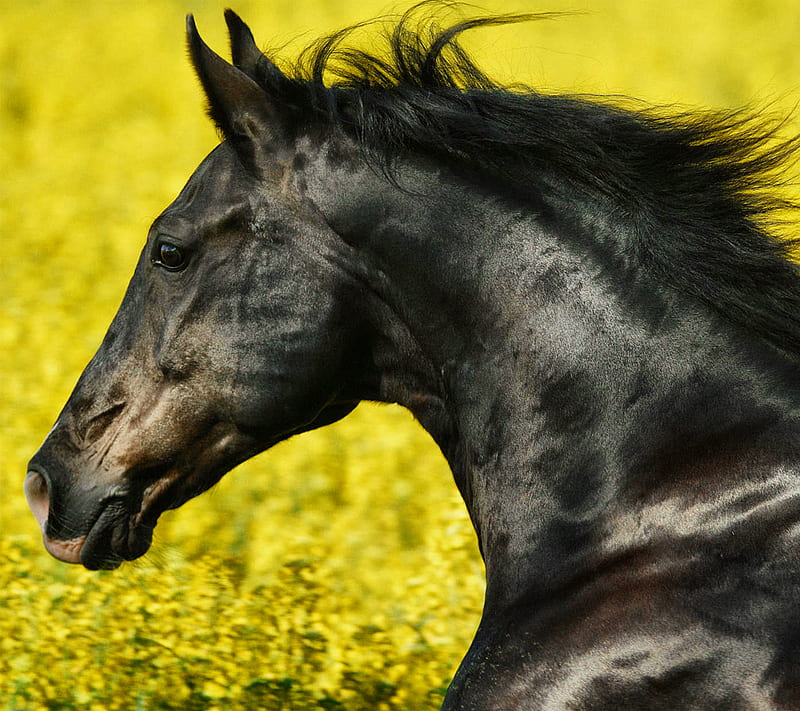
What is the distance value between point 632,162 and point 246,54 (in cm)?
96

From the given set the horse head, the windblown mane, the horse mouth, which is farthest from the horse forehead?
the horse mouth

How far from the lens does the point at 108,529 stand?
290 cm

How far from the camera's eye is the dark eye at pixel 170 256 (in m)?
2.79

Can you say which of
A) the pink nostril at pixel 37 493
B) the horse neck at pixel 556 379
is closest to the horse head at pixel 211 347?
the pink nostril at pixel 37 493

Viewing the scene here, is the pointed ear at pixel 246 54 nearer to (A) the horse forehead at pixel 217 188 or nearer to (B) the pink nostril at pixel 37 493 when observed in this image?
(A) the horse forehead at pixel 217 188

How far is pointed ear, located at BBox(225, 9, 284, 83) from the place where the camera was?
2.81 m

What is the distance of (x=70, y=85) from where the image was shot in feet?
44.8

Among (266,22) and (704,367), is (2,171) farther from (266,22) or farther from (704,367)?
(704,367)

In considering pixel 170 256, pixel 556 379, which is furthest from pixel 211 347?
pixel 556 379

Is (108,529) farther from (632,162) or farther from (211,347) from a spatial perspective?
(632,162)

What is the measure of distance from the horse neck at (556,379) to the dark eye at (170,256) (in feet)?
1.46

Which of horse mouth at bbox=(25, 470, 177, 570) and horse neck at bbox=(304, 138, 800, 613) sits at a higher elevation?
horse neck at bbox=(304, 138, 800, 613)

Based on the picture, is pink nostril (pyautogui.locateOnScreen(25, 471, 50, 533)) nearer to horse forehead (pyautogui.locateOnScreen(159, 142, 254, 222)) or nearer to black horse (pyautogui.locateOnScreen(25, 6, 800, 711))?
black horse (pyautogui.locateOnScreen(25, 6, 800, 711))

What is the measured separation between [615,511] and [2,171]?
1069cm
